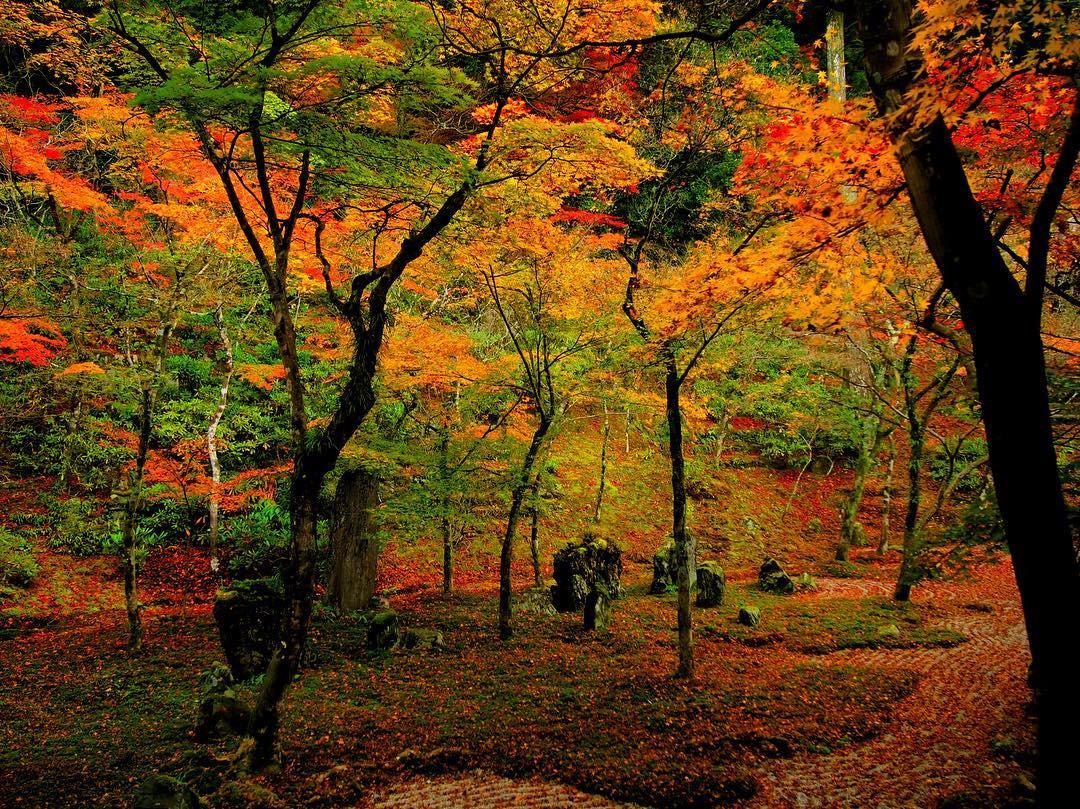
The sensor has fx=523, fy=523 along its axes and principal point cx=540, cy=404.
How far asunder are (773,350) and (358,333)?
17712 millimetres

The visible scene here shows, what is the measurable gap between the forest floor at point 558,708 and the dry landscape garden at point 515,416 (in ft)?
0.23

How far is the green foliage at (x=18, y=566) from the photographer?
1130 centimetres

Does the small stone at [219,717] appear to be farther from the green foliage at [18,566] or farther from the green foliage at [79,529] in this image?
the green foliage at [79,529]

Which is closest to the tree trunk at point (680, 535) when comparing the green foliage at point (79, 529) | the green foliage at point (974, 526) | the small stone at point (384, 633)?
the green foliage at point (974, 526)

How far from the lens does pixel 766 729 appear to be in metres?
6.14

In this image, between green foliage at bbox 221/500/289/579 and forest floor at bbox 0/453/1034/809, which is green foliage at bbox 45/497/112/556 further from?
green foliage at bbox 221/500/289/579

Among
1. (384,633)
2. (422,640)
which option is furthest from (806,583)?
(384,633)

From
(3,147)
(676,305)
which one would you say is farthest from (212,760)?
(3,147)

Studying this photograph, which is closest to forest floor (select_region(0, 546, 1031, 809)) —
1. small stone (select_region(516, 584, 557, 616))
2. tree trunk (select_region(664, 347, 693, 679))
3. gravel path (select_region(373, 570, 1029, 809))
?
gravel path (select_region(373, 570, 1029, 809))

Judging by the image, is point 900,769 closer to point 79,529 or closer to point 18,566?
point 18,566

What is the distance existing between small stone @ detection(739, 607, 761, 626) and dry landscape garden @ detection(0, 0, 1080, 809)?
0.33 ft

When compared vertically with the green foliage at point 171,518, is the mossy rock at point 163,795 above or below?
below

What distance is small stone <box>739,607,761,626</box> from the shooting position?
1075cm

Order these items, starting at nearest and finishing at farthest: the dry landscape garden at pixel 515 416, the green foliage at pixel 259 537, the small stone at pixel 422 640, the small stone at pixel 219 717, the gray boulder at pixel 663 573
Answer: the dry landscape garden at pixel 515 416 < the small stone at pixel 219 717 < the small stone at pixel 422 640 < the gray boulder at pixel 663 573 < the green foliage at pixel 259 537
